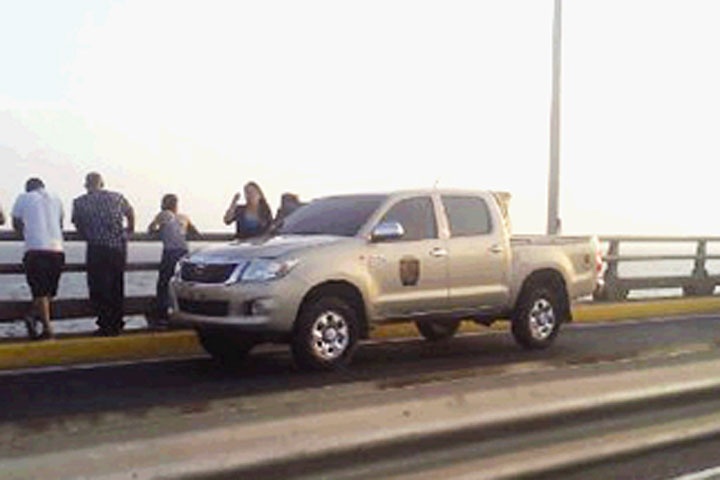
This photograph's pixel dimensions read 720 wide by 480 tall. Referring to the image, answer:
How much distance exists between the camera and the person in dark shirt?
1425 centimetres

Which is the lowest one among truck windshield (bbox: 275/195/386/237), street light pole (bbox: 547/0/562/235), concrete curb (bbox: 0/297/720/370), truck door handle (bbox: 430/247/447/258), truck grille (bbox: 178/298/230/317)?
concrete curb (bbox: 0/297/720/370)

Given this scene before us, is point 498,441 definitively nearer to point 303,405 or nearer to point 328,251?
point 303,405

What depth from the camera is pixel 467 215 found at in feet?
40.1

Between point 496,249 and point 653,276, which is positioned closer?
point 496,249

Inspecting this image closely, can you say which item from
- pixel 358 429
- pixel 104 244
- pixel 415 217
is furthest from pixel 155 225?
pixel 358 429

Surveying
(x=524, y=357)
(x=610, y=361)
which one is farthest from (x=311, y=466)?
(x=524, y=357)

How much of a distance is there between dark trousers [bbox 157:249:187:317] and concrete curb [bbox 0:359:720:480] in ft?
30.7

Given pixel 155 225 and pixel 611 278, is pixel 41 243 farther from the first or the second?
pixel 611 278

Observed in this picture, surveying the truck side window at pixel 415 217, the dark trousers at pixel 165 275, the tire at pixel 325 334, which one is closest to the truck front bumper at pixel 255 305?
the tire at pixel 325 334

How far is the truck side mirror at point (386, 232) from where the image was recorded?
1091cm

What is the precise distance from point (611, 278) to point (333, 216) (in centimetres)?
1019

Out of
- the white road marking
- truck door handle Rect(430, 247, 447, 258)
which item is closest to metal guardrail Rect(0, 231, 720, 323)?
truck door handle Rect(430, 247, 447, 258)

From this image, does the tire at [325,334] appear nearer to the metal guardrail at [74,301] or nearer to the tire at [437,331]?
the tire at [437,331]

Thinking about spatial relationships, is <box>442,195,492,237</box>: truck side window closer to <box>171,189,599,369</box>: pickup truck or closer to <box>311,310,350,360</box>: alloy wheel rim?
<box>171,189,599,369</box>: pickup truck
